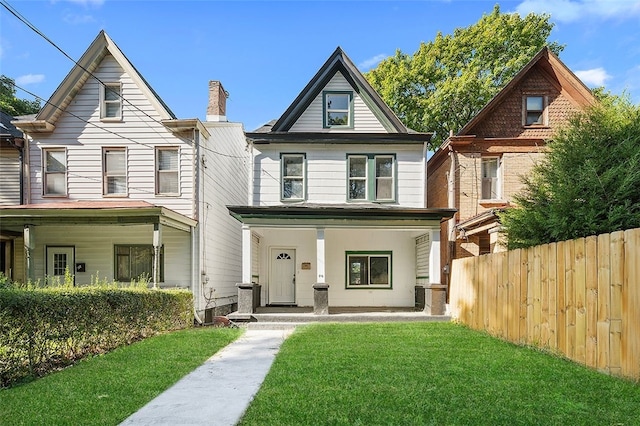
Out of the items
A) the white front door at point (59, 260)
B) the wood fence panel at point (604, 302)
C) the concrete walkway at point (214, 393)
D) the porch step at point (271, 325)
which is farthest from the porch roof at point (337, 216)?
the wood fence panel at point (604, 302)

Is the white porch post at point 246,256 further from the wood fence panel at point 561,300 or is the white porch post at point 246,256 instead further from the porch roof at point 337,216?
the wood fence panel at point 561,300

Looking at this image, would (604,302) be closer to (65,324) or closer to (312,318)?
(312,318)

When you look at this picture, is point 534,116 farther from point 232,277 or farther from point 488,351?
point 232,277

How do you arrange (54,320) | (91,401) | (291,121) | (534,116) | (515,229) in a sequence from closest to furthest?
1. (91,401)
2. (54,320)
3. (515,229)
4. (291,121)
5. (534,116)

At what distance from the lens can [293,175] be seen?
541 inches

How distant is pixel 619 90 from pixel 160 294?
10.3 m

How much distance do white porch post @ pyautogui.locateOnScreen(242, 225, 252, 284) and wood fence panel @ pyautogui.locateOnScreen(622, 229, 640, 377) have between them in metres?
8.95

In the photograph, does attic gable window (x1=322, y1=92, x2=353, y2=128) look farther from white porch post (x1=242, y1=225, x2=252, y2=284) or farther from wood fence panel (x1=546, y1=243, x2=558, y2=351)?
wood fence panel (x1=546, y1=243, x2=558, y2=351)

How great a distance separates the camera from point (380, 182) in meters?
13.8

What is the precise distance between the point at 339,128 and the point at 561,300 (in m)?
8.93

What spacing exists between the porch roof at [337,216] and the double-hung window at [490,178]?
3.46 meters

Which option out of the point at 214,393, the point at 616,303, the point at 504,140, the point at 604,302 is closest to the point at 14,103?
the point at 504,140

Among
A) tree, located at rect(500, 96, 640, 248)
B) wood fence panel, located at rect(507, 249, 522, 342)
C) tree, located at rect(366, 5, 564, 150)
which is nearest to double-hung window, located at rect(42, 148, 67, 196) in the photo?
wood fence panel, located at rect(507, 249, 522, 342)

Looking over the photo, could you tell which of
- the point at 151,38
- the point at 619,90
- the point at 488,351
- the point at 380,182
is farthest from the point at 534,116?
the point at 151,38
